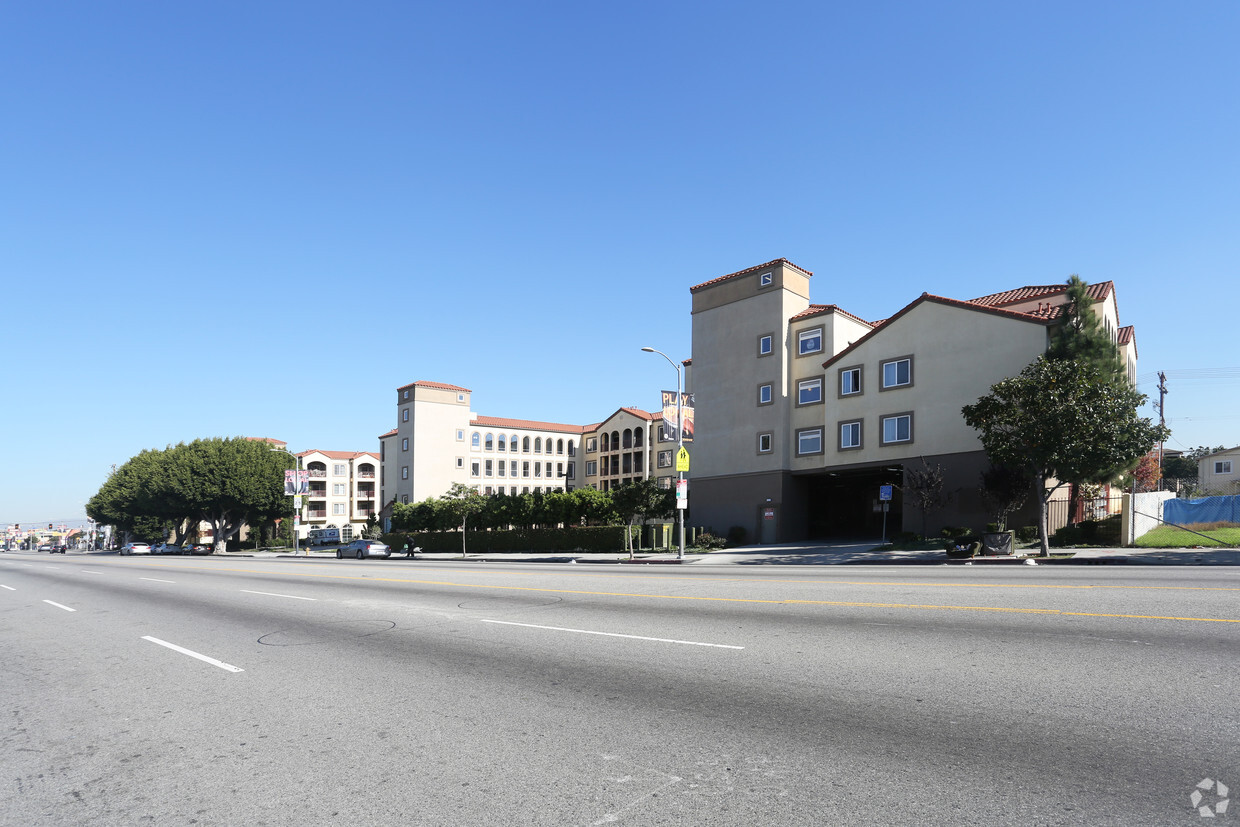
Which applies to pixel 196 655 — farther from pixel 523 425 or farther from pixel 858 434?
pixel 523 425

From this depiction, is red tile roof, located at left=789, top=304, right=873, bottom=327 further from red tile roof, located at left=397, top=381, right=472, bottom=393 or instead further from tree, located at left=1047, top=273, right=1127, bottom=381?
red tile roof, located at left=397, top=381, right=472, bottom=393

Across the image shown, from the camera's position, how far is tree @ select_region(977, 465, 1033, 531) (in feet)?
103

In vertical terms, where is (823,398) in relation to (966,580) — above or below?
above

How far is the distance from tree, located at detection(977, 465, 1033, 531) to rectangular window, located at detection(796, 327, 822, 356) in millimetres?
13829

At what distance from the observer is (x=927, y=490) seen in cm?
3441

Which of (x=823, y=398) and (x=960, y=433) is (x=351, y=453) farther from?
(x=960, y=433)

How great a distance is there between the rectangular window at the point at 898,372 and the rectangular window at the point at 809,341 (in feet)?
16.3

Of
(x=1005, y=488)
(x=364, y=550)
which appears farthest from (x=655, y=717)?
(x=364, y=550)

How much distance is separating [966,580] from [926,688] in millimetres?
10133

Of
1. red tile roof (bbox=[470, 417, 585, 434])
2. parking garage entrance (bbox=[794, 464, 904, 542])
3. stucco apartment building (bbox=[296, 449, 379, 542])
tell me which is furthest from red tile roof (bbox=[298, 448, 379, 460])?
parking garage entrance (bbox=[794, 464, 904, 542])

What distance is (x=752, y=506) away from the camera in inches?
1769

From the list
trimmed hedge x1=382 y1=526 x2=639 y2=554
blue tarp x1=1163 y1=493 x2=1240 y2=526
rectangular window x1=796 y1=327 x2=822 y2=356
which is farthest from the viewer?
trimmed hedge x1=382 y1=526 x2=639 y2=554

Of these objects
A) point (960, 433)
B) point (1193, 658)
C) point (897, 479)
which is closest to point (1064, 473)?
point (960, 433)

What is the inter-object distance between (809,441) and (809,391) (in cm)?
286
